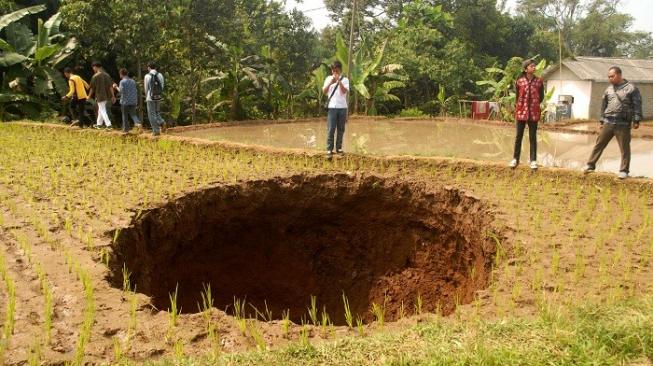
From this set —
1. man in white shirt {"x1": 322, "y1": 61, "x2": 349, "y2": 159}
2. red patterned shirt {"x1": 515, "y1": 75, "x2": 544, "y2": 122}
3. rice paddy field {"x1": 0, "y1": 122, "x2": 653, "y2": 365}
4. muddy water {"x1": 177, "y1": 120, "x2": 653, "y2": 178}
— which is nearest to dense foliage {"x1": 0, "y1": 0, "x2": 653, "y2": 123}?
muddy water {"x1": 177, "y1": 120, "x2": 653, "y2": 178}

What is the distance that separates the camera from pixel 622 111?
6324 mm

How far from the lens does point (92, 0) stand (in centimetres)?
1143

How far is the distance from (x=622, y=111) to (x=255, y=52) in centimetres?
1443

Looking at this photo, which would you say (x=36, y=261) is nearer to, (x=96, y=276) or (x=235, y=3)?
(x=96, y=276)

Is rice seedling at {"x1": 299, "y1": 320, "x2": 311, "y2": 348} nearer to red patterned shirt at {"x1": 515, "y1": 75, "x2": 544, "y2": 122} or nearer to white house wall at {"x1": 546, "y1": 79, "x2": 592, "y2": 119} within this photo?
red patterned shirt at {"x1": 515, "y1": 75, "x2": 544, "y2": 122}

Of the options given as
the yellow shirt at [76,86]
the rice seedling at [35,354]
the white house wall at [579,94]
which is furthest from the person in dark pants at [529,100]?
the white house wall at [579,94]

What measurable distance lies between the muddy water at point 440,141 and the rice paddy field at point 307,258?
2491mm

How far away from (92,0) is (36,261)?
30.8ft

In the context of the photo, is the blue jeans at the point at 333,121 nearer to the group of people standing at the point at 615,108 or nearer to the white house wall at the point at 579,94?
the group of people standing at the point at 615,108

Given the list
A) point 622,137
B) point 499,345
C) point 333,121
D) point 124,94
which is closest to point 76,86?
point 124,94

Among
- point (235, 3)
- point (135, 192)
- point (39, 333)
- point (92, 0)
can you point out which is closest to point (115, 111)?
point (92, 0)

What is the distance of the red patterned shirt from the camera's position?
6898 mm

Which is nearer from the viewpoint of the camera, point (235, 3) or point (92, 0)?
point (92, 0)

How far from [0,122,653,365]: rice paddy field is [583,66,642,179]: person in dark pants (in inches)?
16.6
